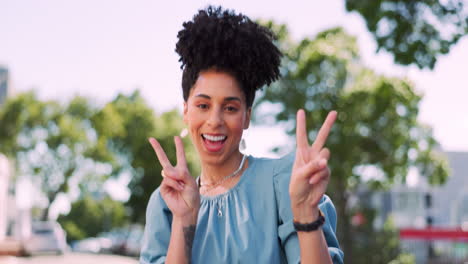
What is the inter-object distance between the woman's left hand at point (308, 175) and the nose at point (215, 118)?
462mm

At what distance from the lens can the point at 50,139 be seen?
138ft

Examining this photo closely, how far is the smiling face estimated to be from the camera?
8.22 ft

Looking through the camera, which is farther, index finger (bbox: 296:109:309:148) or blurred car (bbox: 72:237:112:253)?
blurred car (bbox: 72:237:112:253)

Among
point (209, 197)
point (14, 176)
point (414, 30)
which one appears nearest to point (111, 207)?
point (14, 176)

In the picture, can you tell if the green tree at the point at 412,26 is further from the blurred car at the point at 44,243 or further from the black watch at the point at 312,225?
the blurred car at the point at 44,243

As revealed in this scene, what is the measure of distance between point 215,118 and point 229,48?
296 millimetres

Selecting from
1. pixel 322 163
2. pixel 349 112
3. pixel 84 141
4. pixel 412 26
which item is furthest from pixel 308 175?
pixel 84 141

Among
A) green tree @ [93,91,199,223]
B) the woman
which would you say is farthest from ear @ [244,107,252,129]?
green tree @ [93,91,199,223]

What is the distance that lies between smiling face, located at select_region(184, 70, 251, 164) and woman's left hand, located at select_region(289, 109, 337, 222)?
0.45 meters

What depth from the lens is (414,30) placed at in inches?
385

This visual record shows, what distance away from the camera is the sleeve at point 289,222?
2.25 meters

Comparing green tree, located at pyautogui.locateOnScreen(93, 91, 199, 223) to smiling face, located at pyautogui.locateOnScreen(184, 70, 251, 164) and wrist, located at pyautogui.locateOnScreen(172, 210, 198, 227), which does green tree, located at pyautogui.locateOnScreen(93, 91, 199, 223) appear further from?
wrist, located at pyautogui.locateOnScreen(172, 210, 198, 227)

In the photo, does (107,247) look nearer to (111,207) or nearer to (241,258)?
(111,207)

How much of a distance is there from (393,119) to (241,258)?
78.0 ft
